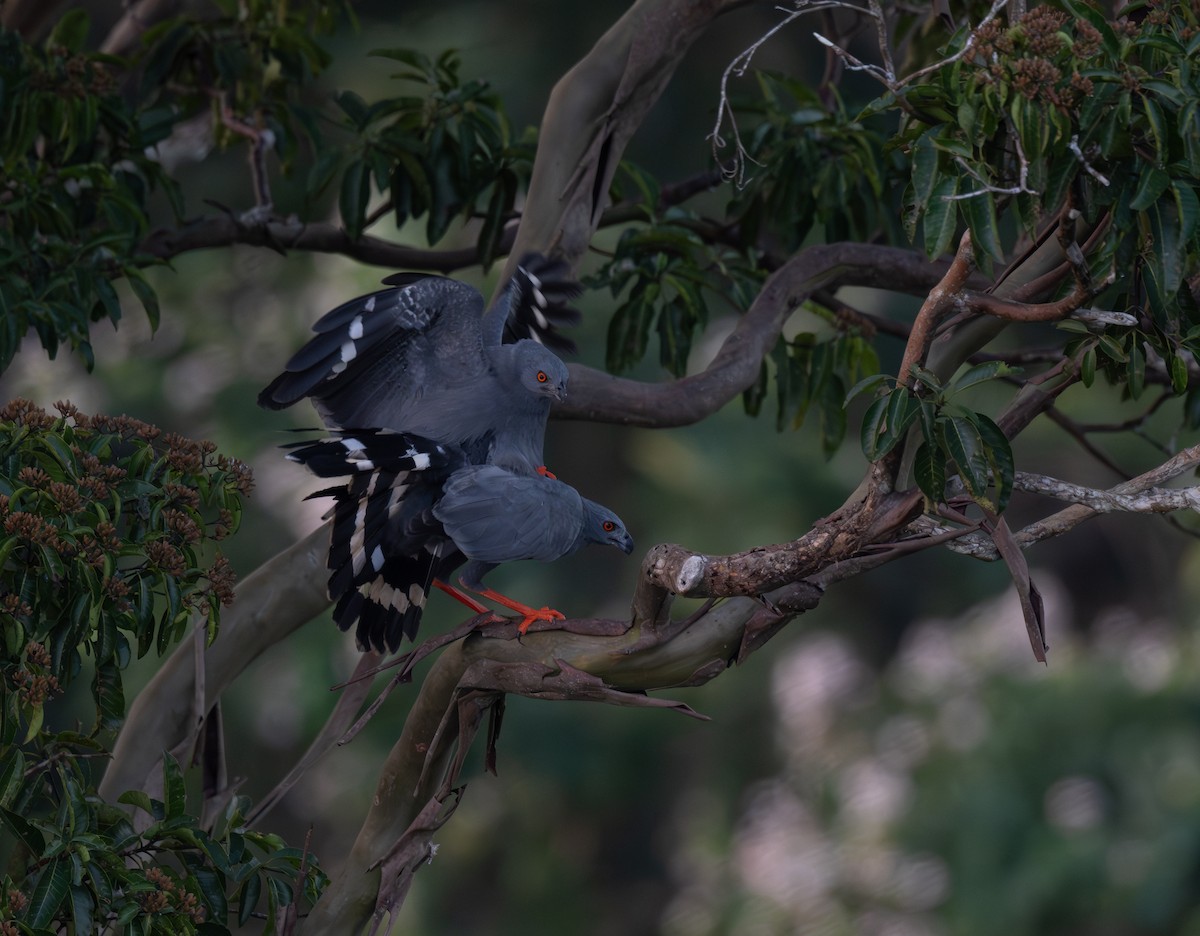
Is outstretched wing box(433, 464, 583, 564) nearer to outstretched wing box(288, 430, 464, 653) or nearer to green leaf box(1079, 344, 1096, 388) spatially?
outstretched wing box(288, 430, 464, 653)

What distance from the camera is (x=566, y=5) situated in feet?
29.7

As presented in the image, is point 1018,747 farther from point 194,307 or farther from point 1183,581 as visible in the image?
point 194,307

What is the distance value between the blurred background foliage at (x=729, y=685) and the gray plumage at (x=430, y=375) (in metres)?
4.07

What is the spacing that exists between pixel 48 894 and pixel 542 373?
4.50 ft

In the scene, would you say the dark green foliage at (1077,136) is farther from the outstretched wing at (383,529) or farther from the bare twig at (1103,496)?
the outstretched wing at (383,529)

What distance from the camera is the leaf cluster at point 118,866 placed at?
7.63 ft

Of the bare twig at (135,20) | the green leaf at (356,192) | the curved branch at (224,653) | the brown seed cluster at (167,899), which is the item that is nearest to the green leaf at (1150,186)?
the brown seed cluster at (167,899)

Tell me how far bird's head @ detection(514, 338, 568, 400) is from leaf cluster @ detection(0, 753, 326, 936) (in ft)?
3.36

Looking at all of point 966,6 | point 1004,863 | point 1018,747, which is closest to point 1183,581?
point 1018,747

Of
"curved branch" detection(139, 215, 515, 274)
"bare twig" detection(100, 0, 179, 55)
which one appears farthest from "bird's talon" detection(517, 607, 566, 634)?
"bare twig" detection(100, 0, 179, 55)

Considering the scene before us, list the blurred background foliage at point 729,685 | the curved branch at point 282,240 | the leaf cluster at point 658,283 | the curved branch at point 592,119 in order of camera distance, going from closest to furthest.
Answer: the curved branch at point 592,119 < the leaf cluster at point 658,283 < the curved branch at point 282,240 < the blurred background foliage at point 729,685

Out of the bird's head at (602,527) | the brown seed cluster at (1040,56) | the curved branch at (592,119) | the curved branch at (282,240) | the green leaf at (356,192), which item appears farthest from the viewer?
the curved branch at (282,240)

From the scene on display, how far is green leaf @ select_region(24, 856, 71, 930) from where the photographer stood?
7.47ft

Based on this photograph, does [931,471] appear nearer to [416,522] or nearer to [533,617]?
[533,617]
